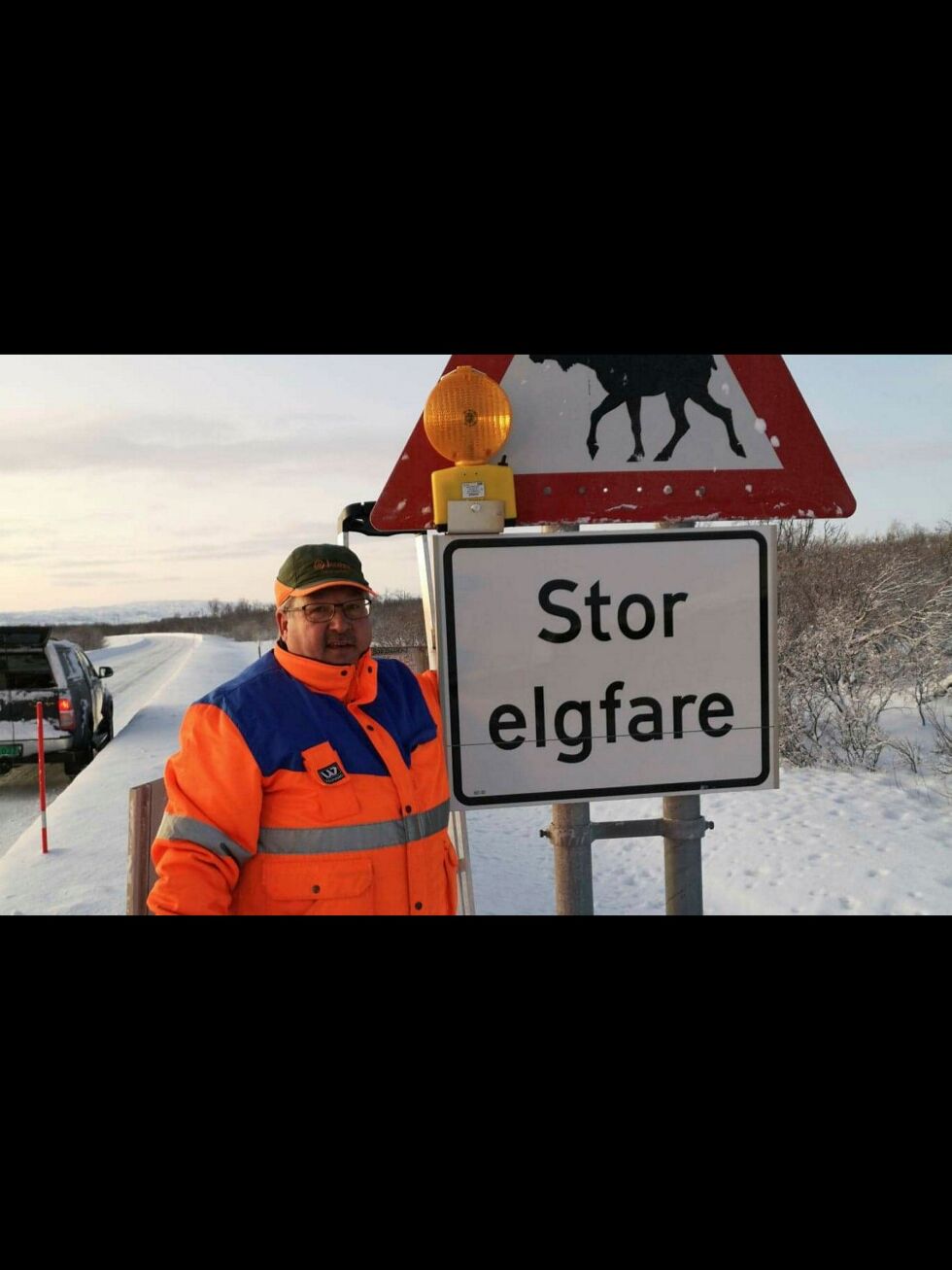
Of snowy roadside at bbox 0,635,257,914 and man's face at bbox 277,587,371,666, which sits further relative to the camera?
snowy roadside at bbox 0,635,257,914

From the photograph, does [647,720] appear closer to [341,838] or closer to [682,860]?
[682,860]

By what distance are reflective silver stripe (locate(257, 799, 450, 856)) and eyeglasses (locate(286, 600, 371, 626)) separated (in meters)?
0.53

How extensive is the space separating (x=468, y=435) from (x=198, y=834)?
99cm

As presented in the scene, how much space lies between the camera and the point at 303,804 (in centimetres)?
184

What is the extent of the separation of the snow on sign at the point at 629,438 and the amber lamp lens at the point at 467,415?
8 centimetres

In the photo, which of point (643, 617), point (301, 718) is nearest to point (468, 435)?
point (643, 617)

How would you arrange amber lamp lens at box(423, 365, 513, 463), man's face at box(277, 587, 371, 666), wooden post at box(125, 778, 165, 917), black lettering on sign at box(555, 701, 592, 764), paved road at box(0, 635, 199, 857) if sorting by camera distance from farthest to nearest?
paved road at box(0, 635, 199, 857) < wooden post at box(125, 778, 165, 917) < man's face at box(277, 587, 371, 666) < black lettering on sign at box(555, 701, 592, 764) < amber lamp lens at box(423, 365, 513, 463)

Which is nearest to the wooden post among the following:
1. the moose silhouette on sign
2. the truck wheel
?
the moose silhouette on sign

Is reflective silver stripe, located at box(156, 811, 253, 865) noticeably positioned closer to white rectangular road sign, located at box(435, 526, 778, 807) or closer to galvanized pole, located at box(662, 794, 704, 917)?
white rectangular road sign, located at box(435, 526, 778, 807)

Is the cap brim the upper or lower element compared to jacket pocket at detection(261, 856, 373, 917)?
upper

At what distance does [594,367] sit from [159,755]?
1039 centimetres

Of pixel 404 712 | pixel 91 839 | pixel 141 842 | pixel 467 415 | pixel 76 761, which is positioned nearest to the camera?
pixel 467 415

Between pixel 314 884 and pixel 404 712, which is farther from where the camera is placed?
pixel 404 712

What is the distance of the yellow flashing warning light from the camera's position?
5.34 ft
